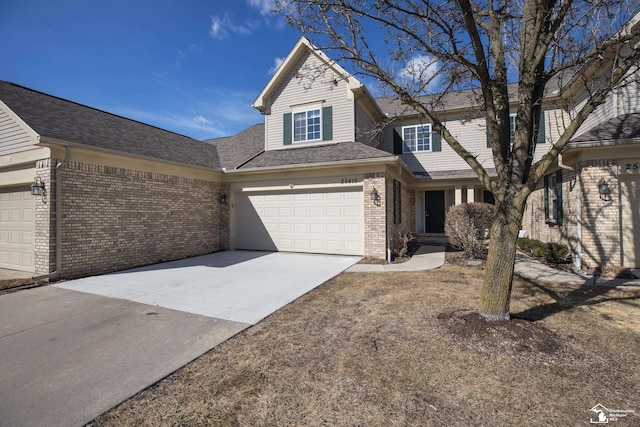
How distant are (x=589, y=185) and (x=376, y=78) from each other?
284 inches

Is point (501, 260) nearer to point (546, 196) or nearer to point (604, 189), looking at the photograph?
point (604, 189)

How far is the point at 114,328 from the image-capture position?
447cm

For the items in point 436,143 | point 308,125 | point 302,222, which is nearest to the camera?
point 302,222

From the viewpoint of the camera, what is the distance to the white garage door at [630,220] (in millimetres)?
7859

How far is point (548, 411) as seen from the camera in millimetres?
2564

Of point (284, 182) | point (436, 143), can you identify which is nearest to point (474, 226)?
point (436, 143)

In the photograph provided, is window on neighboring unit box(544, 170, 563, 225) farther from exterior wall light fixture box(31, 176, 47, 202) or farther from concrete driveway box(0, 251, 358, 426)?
exterior wall light fixture box(31, 176, 47, 202)

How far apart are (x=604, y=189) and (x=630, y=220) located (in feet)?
3.78

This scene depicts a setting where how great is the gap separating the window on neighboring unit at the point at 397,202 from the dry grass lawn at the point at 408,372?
6.01 meters

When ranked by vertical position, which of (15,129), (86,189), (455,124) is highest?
(455,124)

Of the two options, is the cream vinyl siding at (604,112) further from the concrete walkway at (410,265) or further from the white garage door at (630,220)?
the concrete walkway at (410,265)

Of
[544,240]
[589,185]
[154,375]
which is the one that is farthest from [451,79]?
[544,240]

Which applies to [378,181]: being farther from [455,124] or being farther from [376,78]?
[455,124]

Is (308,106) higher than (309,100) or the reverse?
the reverse
